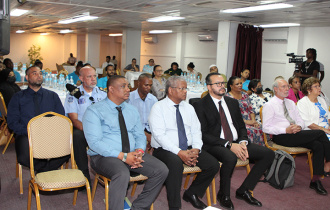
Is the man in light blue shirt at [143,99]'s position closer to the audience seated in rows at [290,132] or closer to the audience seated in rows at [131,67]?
the audience seated in rows at [290,132]

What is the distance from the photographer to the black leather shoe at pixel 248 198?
12.1 feet

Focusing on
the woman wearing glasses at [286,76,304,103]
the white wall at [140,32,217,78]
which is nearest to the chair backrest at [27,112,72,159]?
the woman wearing glasses at [286,76,304,103]

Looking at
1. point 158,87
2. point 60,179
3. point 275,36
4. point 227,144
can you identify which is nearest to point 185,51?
point 275,36

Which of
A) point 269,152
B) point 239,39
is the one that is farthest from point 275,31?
point 269,152

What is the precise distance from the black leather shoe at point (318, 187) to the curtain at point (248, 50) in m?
6.46

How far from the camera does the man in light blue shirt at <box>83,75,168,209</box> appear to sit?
2.89m

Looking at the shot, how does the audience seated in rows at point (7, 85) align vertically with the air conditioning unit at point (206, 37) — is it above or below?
below

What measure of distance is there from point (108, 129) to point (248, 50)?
8.32 meters

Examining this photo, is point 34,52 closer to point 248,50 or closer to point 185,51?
point 185,51

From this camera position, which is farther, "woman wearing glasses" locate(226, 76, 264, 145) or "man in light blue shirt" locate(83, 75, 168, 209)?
"woman wearing glasses" locate(226, 76, 264, 145)

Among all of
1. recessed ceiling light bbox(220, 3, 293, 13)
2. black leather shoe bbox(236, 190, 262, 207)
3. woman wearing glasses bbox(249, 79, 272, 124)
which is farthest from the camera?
recessed ceiling light bbox(220, 3, 293, 13)

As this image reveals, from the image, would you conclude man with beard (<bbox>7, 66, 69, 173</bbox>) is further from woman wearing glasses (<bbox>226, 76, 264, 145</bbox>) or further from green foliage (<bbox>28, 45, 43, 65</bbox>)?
green foliage (<bbox>28, 45, 43, 65</bbox>)

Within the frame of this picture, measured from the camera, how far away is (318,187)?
4.20 metres

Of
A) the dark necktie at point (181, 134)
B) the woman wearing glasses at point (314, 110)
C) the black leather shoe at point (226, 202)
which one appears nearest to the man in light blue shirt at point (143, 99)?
the dark necktie at point (181, 134)
